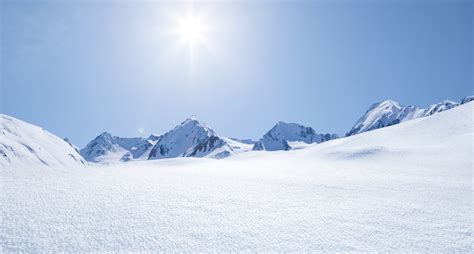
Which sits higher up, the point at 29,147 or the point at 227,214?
the point at 29,147

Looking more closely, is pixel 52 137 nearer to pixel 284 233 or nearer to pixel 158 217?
pixel 158 217

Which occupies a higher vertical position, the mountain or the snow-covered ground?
the mountain

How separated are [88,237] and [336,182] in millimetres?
9819

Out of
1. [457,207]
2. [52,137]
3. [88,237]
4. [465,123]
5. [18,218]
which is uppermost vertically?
[52,137]

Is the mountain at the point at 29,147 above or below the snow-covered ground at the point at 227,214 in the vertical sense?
above

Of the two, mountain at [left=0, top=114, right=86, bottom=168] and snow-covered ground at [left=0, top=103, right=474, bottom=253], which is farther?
mountain at [left=0, top=114, right=86, bottom=168]

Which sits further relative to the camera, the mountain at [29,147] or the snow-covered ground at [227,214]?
the mountain at [29,147]

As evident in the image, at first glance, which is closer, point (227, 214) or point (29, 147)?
point (227, 214)

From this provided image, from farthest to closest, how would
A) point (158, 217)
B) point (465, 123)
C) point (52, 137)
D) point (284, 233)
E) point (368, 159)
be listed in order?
point (52, 137) < point (465, 123) < point (368, 159) < point (158, 217) < point (284, 233)

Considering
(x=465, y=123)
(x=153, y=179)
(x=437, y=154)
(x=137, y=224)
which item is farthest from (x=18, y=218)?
(x=465, y=123)

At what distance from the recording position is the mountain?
2421 centimetres

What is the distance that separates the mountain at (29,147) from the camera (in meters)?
24.2

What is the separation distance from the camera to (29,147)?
28188 millimetres

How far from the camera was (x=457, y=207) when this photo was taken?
8984 mm
